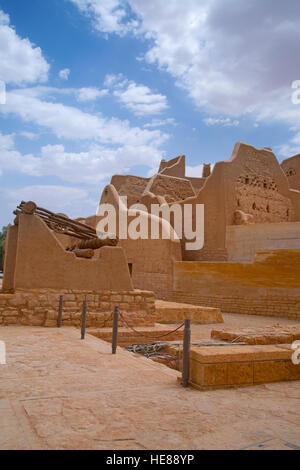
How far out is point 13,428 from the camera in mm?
2834

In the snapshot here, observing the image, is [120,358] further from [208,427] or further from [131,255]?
[131,255]

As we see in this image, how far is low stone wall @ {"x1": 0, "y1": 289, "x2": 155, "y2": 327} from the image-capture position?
27.0 feet

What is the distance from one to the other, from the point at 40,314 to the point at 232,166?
16.4 meters

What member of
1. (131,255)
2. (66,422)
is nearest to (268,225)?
(131,255)

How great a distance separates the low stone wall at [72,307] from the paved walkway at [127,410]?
120 inches

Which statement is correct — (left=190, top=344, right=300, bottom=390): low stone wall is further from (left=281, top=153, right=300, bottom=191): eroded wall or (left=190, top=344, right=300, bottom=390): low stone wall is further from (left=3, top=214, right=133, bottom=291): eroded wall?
(left=281, top=153, right=300, bottom=191): eroded wall

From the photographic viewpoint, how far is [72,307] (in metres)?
8.76

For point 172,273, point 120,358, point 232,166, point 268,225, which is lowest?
point 120,358

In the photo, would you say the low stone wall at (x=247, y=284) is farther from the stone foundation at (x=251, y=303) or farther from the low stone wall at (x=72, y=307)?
the low stone wall at (x=72, y=307)

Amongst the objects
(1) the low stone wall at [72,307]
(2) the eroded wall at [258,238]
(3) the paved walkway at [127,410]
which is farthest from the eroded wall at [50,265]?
(2) the eroded wall at [258,238]

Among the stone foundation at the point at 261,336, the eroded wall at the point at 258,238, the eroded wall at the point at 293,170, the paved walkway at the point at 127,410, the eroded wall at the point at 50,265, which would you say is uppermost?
the eroded wall at the point at 293,170

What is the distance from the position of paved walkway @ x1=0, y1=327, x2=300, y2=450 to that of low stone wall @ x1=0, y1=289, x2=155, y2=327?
305 centimetres

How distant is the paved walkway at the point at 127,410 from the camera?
2688 millimetres

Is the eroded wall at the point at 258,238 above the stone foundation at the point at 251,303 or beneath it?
above
